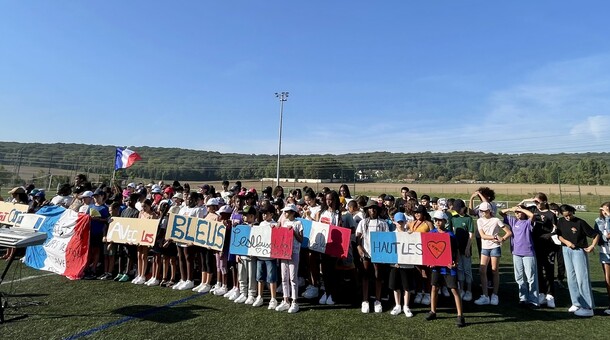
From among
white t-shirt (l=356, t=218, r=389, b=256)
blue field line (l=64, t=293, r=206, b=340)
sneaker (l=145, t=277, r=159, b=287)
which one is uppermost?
white t-shirt (l=356, t=218, r=389, b=256)

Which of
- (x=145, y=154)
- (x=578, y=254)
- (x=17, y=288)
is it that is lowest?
(x=17, y=288)

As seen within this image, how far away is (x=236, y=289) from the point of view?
6906 mm

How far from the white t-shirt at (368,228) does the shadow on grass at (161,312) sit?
120 inches

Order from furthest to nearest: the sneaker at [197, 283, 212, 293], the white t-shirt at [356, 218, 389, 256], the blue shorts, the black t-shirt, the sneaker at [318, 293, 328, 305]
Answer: the sneaker at [197, 283, 212, 293] → the blue shorts → the sneaker at [318, 293, 328, 305] → the white t-shirt at [356, 218, 389, 256] → the black t-shirt

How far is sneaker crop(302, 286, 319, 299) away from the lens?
276 inches

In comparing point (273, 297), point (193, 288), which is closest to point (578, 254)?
point (273, 297)

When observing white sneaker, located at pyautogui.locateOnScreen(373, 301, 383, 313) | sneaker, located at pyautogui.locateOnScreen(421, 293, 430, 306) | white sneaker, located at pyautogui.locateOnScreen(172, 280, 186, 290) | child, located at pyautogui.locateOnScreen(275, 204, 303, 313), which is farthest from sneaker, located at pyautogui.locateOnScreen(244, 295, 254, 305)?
sneaker, located at pyautogui.locateOnScreen(421, 293, 430, 306)

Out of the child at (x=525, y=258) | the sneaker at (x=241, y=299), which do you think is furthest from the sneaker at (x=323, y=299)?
the child at (x=525, y=258)

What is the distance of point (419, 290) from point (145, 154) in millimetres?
154319

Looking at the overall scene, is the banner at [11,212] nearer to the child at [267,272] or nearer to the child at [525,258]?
the child at [267,272]

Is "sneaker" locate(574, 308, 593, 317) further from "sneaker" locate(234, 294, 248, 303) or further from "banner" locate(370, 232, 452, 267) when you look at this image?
"sneaker" locate(234, 294, 248, 303)

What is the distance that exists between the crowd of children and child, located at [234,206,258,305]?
19mm

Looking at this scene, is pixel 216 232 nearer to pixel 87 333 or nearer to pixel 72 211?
pixel 87 333

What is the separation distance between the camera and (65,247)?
25.5 feet
